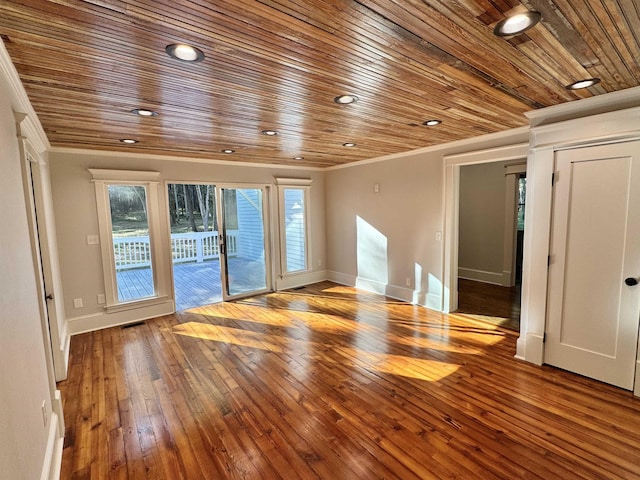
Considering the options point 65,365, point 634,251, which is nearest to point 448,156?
point 634,251

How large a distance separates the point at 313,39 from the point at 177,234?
26.3 ft

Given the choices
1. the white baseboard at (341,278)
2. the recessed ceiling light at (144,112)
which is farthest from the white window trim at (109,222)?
the white baseboard at (341,278)

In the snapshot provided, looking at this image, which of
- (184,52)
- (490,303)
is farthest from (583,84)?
(490,303)

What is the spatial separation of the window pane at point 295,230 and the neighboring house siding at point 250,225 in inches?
21.3

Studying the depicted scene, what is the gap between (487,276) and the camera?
613cm

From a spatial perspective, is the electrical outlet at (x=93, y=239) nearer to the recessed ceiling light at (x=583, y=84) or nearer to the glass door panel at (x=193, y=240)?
the glass door panel at (x=193, y=240)

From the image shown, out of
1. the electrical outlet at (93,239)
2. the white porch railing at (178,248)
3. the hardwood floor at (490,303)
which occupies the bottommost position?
the hardwood floor at (490,303)

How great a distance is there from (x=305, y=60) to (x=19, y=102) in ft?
6.22

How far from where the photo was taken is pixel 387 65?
1772 mm

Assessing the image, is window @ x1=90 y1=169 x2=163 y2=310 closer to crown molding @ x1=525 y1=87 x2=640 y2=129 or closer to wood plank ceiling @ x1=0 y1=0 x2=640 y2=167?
wood plank ceiling @ x1=0 y1=0 x2=640 y2=167

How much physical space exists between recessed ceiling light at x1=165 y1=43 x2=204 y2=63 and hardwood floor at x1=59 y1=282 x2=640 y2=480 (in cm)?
236

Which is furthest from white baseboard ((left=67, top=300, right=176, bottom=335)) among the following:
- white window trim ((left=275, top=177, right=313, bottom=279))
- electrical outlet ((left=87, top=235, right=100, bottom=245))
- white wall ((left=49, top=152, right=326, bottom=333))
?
white window trim ((left=275, top=177, right=313, bottom=279))

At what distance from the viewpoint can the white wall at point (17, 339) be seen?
1.23m

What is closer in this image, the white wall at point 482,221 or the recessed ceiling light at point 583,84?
the recessed ceiling light at point 583,84
